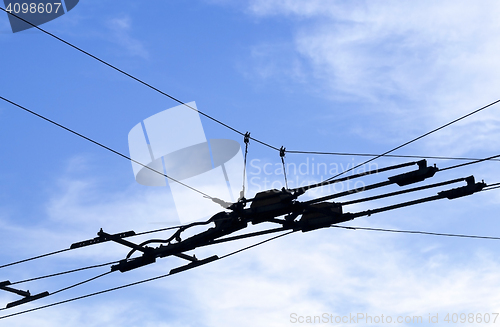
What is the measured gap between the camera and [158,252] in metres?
12.9

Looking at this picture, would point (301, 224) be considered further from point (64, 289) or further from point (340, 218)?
point (64, 289)

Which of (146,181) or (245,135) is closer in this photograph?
(245,135)

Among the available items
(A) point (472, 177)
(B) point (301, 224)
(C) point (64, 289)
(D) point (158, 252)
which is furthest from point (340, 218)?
(C) point (64, 289)

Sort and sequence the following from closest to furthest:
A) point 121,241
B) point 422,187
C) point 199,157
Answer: point 422,187, point 121,241, point 199,157

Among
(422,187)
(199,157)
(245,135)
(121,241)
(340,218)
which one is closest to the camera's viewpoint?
(422,187)

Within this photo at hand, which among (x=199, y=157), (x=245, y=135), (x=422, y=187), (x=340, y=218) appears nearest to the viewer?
(x=422, y=187)

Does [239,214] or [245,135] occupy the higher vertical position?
[245,135]

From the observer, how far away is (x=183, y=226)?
12.8 metres

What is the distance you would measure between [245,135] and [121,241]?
3.69 m

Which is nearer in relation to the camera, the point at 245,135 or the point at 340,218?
the point at 340,218

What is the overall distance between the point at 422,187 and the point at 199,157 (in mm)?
5726

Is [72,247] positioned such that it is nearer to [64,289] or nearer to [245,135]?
[64,289]

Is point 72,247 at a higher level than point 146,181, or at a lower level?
lower

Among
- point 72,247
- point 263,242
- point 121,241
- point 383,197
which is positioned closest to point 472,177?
point 383,197
